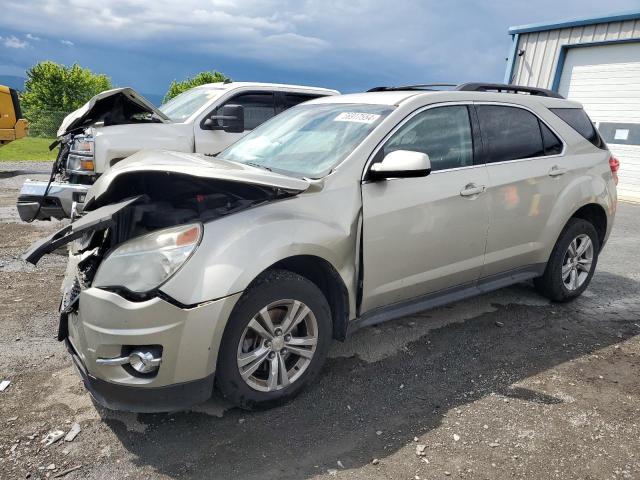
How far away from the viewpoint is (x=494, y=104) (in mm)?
3967

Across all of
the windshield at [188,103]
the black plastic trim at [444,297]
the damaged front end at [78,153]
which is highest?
the windshield at [188,103]

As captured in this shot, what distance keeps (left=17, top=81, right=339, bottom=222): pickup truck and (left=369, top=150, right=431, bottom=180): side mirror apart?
3.05 meters

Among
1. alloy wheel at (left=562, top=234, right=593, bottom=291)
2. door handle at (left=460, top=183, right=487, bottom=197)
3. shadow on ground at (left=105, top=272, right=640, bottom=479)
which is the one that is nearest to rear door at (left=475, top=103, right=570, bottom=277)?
door handle at (left=460, top=183, right=487, bottom=197)

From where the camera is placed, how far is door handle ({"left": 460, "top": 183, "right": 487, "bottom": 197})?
3579 mm

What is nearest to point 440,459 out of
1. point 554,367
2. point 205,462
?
point 205,462

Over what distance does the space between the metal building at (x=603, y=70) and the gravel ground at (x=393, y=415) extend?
1013 centimetres

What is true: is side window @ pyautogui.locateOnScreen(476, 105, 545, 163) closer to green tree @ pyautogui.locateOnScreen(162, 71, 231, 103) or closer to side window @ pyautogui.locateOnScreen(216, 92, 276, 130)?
side window @ pyautogui.locateOnScreen(216, 92, 276, 130)

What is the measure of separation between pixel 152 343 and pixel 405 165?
1676mm

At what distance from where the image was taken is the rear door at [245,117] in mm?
6590

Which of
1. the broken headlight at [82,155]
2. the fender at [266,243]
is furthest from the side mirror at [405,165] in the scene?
the broken headlight at [82,155]

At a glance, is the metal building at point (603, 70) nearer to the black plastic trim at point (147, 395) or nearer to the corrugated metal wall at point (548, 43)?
the corrugated metal wall at point (548, 43)

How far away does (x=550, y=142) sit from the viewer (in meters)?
4.29

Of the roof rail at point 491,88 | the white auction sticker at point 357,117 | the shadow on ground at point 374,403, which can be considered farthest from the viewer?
the roof rail at point 491,88

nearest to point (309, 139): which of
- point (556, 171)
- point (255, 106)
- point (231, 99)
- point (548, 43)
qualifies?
point (556, 171)
